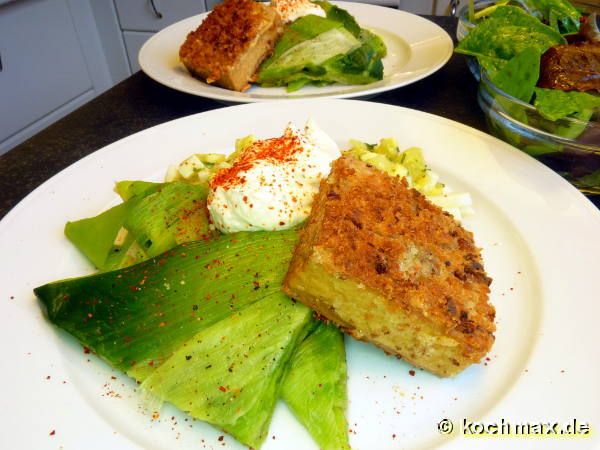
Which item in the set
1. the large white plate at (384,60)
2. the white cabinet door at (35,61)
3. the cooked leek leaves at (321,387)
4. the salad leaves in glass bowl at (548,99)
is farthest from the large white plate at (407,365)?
the white cabinet door at (35,61)

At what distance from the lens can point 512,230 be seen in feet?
6.35

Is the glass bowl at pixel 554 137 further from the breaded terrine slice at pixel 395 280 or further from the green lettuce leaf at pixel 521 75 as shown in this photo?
the breaded terrine slice at pixel 395 280

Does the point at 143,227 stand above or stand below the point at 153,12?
above

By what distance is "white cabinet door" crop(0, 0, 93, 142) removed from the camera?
4.88m

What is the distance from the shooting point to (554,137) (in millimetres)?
2119

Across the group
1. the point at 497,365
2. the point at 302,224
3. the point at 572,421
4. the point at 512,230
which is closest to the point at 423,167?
the point at 512,230

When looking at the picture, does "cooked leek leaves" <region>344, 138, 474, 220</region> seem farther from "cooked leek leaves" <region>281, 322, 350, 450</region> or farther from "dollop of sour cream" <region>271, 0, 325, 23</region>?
"dollop of sour cream" <region>271, 0, 325, 23</region>

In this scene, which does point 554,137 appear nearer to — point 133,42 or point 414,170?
point 414,170

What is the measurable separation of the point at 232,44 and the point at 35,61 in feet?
10.2

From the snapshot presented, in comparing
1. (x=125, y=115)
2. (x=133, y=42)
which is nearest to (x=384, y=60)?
(x=125, y=115)

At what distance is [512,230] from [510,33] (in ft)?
4.19

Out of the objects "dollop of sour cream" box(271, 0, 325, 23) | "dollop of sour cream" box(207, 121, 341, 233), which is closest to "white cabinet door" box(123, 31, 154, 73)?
"dollop of sour cream" box(271, 0, 325, 23)

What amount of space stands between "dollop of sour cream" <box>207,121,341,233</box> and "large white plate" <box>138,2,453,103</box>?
3.00ft

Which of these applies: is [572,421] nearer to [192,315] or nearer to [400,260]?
[400,260]
